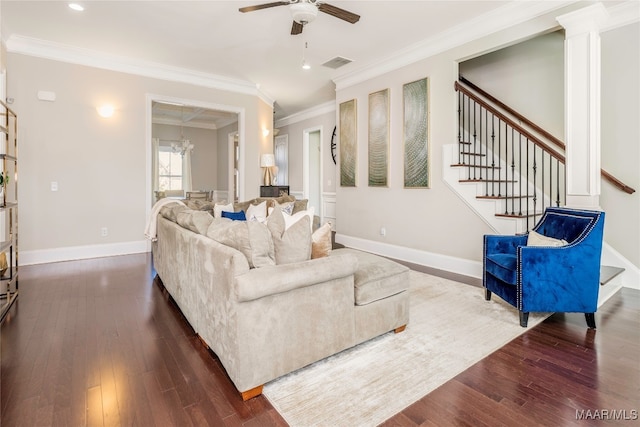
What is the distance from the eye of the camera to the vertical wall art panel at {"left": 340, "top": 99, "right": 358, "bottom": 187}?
18.3 feet

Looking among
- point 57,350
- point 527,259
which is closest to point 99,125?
point 57,350

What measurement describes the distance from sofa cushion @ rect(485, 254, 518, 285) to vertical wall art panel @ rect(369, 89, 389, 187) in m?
2.36

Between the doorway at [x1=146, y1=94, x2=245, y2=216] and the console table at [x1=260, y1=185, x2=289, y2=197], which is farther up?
the doorway at [x1=146, y1=94, x2=245, y2=216]

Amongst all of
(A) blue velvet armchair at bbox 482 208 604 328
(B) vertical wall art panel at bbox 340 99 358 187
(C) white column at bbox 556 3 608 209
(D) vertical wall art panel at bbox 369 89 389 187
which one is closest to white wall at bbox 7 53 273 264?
(B) vertical wall art panel at bbox 340 99 358 187

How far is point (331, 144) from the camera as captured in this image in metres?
7.22

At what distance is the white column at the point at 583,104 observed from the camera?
114 inches

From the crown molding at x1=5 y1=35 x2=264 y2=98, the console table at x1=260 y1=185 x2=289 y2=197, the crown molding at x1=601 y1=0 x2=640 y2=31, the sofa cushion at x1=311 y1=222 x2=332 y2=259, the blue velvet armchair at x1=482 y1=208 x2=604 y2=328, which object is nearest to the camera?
the sofa cushion at x1=311 y1=222 x2=332 y2=259

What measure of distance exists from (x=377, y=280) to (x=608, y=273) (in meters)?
2.68

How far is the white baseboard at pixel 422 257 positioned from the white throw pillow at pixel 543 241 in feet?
3.81

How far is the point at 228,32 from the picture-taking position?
13.3 feet

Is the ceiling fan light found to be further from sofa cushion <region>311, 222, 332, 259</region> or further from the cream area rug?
the cream area rug

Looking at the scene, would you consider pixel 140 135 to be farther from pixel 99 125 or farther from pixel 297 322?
pixel 297 322

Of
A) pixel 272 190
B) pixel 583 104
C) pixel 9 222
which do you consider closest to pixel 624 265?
pixel 583 104

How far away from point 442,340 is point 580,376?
2.51ft
